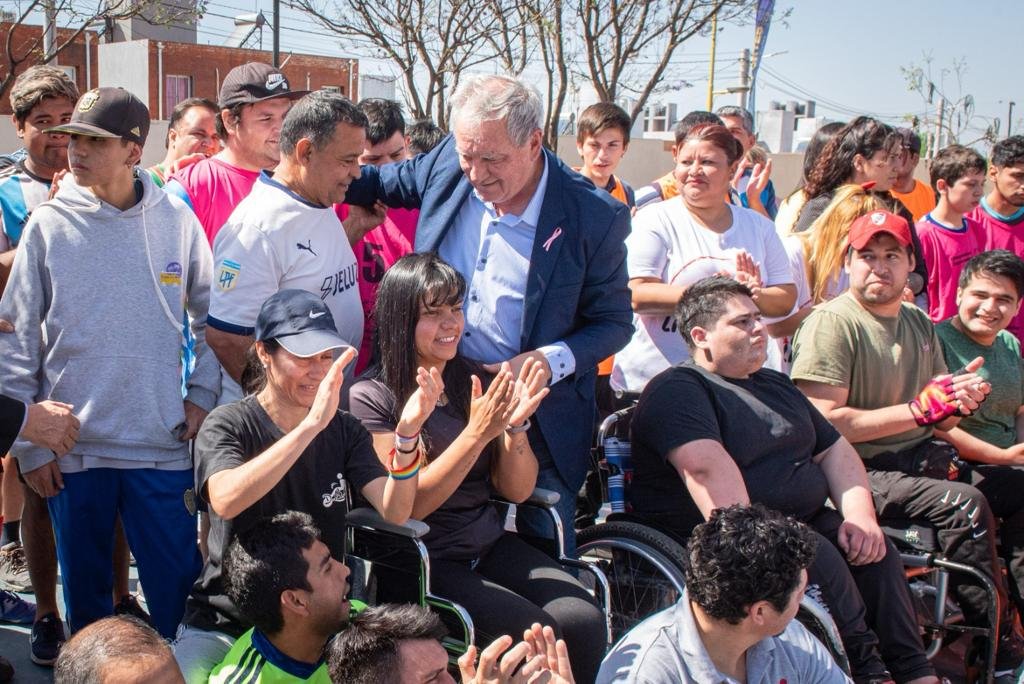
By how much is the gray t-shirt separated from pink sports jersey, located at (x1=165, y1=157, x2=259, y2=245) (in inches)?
84.3

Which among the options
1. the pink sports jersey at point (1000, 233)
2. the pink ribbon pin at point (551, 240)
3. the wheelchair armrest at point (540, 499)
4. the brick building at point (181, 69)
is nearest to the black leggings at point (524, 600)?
the wheelchair armrest at point (540, 499)

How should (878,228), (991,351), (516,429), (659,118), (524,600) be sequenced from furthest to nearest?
(659,118)
(991,351)
(878,228)
(516,429)
(524,600)

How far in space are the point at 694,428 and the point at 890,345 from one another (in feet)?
3.43

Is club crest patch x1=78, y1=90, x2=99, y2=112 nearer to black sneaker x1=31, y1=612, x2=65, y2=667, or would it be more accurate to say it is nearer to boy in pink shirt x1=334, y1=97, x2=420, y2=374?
boy in pink shirt x1=334, y1=97, x2=420, y2=374

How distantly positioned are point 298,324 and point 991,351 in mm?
2990

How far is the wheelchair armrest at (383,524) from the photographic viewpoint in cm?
272

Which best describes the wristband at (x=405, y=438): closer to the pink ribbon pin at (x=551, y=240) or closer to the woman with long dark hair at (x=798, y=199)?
the pink ribbon pin at (x=551, y=240)

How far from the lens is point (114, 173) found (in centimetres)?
310

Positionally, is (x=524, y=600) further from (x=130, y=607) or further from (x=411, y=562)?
(x=130, y=607)

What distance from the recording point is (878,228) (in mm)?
3879

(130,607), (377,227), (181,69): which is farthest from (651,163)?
(130,607)

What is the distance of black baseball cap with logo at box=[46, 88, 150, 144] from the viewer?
302 cm

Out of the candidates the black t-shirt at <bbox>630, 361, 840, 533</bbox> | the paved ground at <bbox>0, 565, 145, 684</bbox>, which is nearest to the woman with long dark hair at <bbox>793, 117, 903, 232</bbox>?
the black t-shirt at <bbox>630, 361, 840, 533</bbox>

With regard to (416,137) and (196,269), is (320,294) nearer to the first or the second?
(196,269)
